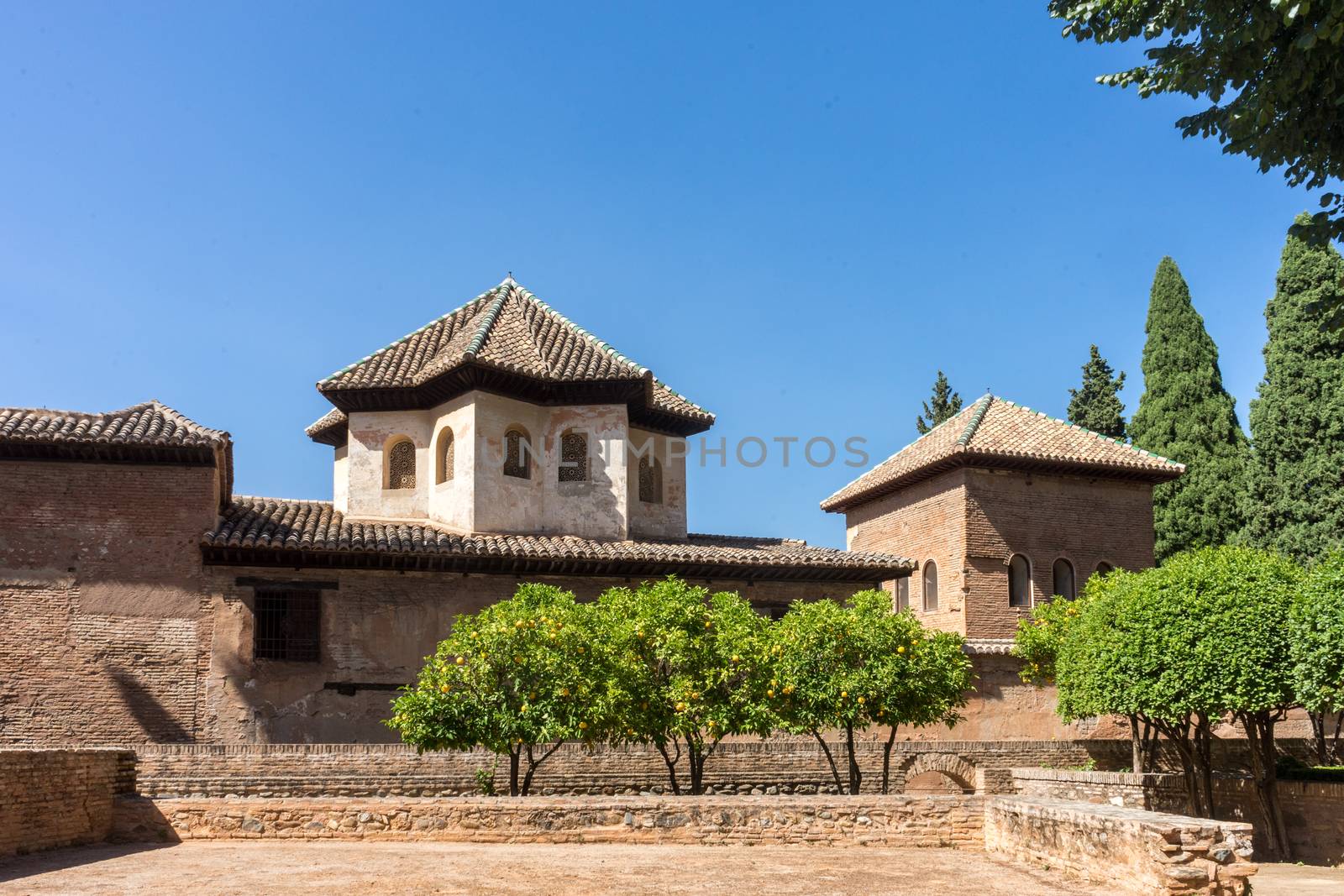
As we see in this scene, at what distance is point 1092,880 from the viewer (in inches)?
400

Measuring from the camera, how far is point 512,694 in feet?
48.5

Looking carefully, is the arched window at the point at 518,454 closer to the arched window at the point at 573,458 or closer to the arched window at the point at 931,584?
the arched window at the point at 573,458

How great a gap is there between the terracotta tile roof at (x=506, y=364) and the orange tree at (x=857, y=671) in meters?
6.49

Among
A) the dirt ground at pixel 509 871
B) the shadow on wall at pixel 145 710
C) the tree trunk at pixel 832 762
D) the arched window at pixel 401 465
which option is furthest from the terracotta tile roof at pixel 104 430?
the tree trunk at pixel 832 762

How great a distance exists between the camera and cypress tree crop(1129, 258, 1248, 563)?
27562 mm

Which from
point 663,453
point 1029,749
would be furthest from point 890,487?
point 1029,749

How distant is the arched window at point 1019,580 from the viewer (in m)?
24.1

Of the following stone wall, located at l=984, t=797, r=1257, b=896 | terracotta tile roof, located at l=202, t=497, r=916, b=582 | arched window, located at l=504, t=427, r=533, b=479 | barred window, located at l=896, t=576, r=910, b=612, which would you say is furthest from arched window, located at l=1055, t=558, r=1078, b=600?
stone wall, located at l=984, t=797, r=1257, b=896

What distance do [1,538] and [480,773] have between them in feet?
25.9

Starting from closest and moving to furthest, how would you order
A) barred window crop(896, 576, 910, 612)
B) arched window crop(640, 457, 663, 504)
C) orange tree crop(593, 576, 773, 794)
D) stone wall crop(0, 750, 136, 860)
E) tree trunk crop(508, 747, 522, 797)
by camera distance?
1. stone wall crop(0, 750, 136, 860)
2. tree trunk crop(508, 747, 522, 797)
3. orange tree crop(593, 576, 773, 794)
4. arched window crop(640, 457, 663, 504)
5. barred window crop(896, 576, 910, 612)

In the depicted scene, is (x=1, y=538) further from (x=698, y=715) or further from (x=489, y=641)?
(x=698, y=715)

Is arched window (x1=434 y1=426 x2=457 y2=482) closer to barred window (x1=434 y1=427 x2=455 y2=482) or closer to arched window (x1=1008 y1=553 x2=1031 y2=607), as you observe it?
barred window (x1=434 y1=427 x2=455 y2=482)

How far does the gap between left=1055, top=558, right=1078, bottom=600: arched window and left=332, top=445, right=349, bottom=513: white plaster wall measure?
14.6 meters

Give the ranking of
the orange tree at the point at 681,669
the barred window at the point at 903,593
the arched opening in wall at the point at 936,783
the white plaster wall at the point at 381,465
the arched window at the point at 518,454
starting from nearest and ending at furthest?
the orange tree at the point at 681,669 → the arched opening in wall at the point at 936,783 → the arched window at the point at 518,454 → the white plaster wall at the point at 381,465 → the barred window at the point at 903,593
